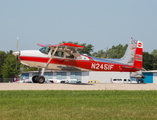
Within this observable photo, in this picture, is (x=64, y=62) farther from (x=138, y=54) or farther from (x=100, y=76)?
(x=100, y=76)

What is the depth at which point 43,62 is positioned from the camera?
2195 centimetres

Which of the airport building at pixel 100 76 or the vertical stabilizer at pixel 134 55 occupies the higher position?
the vertical stabilizer at pixel 134 55

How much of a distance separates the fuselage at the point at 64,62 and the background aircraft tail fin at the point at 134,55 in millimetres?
2058

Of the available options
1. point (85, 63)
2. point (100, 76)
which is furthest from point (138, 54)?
point (100, 76)

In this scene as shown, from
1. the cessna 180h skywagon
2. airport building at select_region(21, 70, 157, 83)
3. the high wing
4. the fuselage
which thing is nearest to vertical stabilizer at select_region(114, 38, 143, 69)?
the cessna 180h skywagon

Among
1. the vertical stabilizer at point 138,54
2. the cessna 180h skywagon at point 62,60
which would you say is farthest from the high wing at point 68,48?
the vertical stabilizer at point 138,54

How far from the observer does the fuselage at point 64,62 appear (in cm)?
2173

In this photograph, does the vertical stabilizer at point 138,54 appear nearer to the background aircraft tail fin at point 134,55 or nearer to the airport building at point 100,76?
the background aircraft tail fin at point 134,55

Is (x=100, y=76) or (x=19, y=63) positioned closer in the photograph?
(x=100, y=76)

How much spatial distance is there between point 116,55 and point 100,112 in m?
118

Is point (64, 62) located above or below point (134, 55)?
below

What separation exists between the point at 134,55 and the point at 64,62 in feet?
26.7

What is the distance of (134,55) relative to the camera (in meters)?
25.3

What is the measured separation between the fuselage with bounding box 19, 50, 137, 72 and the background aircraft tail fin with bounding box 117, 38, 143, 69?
2058mm
